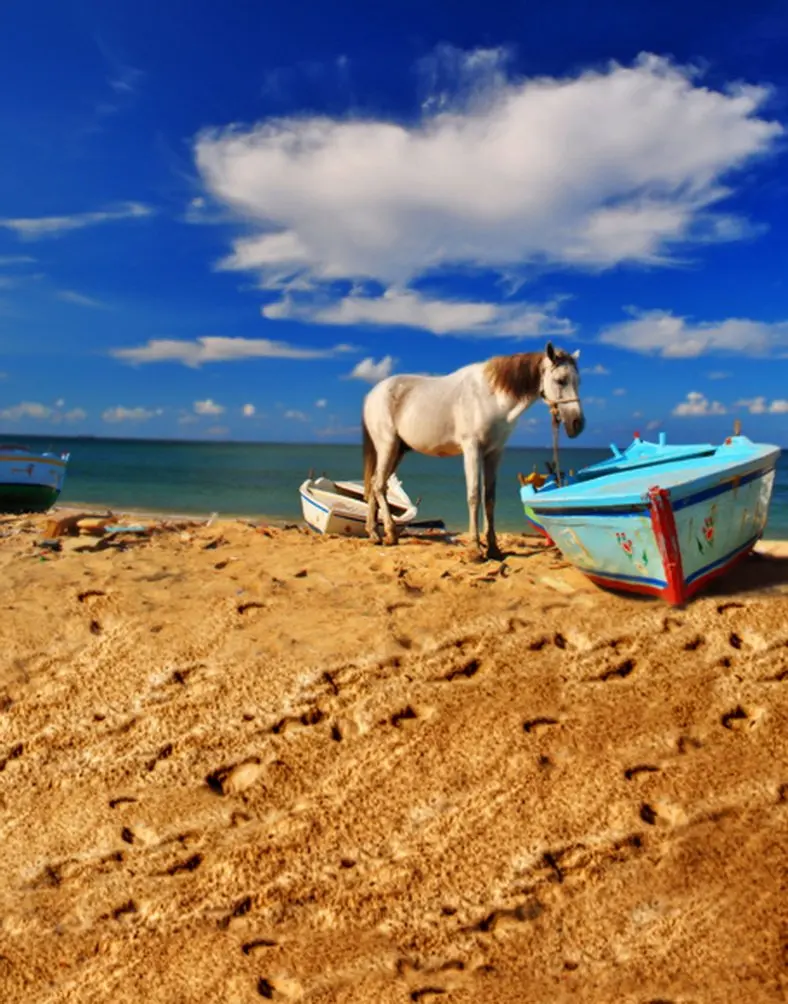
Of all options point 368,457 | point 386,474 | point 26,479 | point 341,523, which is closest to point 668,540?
point 386,474

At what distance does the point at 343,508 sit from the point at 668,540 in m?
7.16

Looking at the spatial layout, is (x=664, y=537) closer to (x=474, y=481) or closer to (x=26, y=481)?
(x=474, y=481)

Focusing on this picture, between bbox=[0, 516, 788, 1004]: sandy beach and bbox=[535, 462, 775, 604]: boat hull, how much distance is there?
260mm

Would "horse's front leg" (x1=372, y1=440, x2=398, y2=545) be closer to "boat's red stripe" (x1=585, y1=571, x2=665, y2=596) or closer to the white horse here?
the white horse

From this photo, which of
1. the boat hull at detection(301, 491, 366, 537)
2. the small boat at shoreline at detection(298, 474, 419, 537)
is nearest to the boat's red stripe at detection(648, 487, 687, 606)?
the small boat at shoreline at detection(298, 474, 419, 537)

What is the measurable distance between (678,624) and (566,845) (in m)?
2.24

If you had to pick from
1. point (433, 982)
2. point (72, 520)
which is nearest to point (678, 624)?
point (433, 982)

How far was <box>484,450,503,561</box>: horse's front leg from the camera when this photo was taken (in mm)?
7879

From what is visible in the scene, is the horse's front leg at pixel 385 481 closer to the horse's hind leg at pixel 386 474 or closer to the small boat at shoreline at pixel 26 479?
the horse's hind leg at pixel 386 474

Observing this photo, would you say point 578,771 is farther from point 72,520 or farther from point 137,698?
point 72,520

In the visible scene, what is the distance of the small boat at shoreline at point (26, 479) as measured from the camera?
1634 centimetres

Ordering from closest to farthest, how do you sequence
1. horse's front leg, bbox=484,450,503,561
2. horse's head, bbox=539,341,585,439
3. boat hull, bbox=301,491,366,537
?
1. horse's head, bbox=539,341,585,439
2. horse's front leg, bbox=484,450,503,561
3. boat hull, bbox=301,491,366,537

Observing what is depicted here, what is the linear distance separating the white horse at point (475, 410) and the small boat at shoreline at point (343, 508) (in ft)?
5.13

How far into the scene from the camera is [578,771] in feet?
14.6
